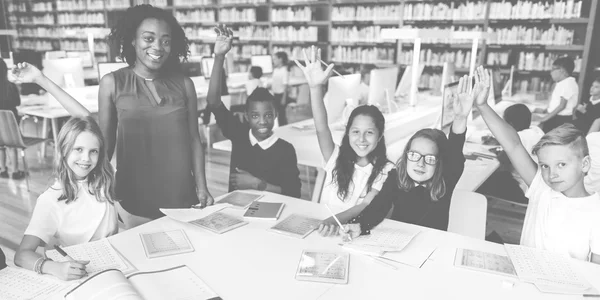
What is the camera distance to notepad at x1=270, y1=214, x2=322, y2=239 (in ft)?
4.93

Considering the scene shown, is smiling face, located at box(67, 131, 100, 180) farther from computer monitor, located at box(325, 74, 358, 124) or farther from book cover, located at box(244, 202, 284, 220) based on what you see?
computer monitor, located at box(325, 74, 358, 124)

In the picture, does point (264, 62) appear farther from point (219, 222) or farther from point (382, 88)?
point (219, 222)

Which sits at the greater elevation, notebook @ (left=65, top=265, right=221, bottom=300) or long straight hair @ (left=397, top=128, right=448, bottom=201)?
long straight hair @ (left=397, top=128, right=448, bottom=201)

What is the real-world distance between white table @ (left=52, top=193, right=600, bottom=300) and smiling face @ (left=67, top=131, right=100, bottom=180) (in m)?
0.26

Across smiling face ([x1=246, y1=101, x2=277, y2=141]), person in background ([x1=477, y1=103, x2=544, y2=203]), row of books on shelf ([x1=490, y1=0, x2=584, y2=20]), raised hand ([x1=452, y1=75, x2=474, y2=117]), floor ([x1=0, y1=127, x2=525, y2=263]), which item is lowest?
floor ([x1=0, y1=127, x2=525, y2=263])

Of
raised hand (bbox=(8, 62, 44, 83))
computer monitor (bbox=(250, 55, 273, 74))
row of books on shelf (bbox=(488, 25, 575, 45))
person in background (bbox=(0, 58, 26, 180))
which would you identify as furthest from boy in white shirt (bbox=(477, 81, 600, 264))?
computer monitor (bbox=(250, 55, 273, 74))

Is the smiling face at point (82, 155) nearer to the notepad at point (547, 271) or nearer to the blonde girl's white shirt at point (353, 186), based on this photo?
the blonde girl's white shirt at point (353, 186)

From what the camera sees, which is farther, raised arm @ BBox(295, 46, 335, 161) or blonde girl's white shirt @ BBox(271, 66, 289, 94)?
blonde girl's white shirt @ BBox(271, 66, 289, 94)

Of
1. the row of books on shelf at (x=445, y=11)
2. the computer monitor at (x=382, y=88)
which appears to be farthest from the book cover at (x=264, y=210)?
the row of books on shelf at (x=445, y=11)

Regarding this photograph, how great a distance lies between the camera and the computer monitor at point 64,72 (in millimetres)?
4953

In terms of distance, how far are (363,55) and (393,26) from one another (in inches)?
28.8

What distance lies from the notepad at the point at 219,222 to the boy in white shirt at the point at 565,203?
3.44 feet

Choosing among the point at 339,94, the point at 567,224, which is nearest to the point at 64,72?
the point at 339,94

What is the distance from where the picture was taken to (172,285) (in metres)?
1.16
